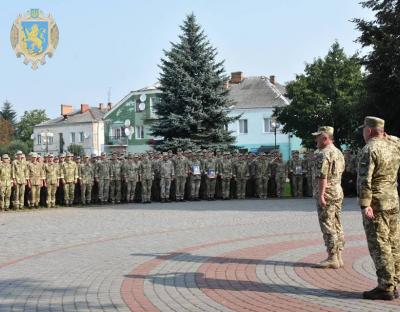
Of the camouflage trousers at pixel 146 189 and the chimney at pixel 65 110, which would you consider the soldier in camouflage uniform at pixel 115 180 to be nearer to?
the camouflage trousers at pixel 146 189

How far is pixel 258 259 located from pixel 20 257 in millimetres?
3998

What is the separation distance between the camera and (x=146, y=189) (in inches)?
865

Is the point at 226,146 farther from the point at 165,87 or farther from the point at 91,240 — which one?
the point at 91,240

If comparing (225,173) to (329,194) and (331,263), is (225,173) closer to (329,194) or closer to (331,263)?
(329,194)

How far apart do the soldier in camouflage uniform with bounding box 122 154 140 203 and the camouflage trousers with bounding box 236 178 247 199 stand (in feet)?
13.2

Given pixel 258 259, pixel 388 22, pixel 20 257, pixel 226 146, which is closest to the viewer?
pixel 258 259

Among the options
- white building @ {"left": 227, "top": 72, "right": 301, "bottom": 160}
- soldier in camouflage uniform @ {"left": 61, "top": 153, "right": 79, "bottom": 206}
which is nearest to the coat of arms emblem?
soldier in camouflage uniform @ {"left": 61, "top": 153, "right": 79, "bottom": 206}

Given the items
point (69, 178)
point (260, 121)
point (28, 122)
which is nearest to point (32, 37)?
point (69, 178)

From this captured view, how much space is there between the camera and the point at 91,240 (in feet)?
38.5

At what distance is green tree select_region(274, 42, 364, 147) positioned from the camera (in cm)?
3962

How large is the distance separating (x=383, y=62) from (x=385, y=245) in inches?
632

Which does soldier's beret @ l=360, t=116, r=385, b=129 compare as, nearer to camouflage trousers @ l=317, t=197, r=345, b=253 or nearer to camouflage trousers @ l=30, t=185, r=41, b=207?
camouflage trousers @ l=317, t=197, r=345, b=253

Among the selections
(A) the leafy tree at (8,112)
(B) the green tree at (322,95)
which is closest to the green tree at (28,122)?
(A) the leafy tree at (8,112)

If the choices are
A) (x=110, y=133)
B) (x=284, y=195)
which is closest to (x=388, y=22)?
(x=284, y=195)
